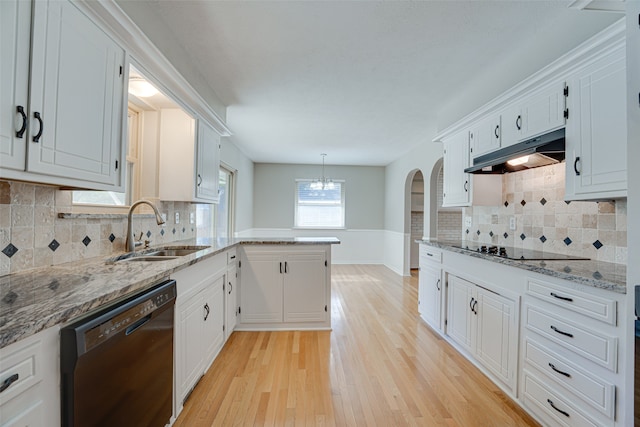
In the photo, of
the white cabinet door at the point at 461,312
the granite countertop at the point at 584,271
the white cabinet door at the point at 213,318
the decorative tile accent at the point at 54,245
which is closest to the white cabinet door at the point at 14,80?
the decorative tile accent at the point at 54,245

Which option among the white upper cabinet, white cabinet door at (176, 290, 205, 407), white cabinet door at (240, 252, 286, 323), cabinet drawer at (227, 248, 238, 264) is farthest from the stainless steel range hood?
white cabinet door at (176, 290, 205, 407)

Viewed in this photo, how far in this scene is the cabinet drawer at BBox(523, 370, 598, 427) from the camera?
1460 millimetres

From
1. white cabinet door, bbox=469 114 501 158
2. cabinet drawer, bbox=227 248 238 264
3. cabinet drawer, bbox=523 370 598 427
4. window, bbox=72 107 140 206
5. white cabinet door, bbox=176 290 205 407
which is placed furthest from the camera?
cabinet drawer, bbox=227 248 238 264

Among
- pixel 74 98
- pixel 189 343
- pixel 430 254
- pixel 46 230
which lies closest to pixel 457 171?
pixel 430 254

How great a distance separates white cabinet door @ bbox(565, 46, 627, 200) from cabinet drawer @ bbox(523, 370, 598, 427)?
3.77ft

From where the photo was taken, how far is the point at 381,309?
147 inches

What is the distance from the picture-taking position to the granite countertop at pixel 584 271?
1.32 meters

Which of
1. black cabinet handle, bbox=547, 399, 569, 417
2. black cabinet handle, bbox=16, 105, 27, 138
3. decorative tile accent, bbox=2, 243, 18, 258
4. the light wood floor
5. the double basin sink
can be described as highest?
black cabinet handle, bbox=16, 105, 27, 138

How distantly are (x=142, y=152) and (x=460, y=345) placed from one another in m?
3.38

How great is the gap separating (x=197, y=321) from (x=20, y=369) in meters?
1.24

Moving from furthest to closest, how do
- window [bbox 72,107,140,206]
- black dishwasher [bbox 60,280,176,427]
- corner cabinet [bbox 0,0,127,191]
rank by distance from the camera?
1. window [bbox 72,107,140,206]
2. corner cabinet [bbox 0,0,127,191]
3. black dishwasher [bbox 60,280,176,427]

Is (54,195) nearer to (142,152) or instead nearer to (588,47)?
(142,152)

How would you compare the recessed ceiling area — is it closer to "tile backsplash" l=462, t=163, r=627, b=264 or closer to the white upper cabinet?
the white upper cabinet

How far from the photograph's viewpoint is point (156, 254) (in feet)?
7.50
